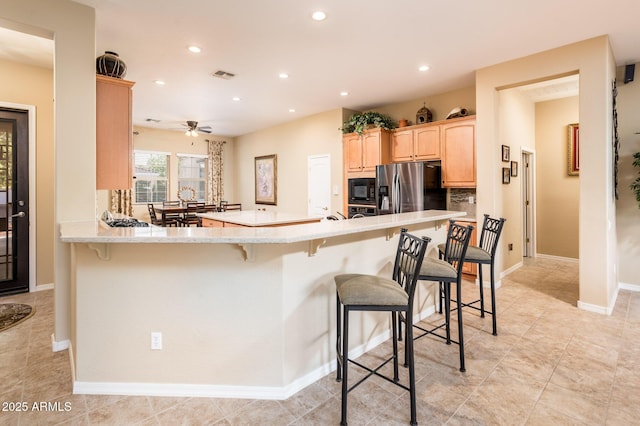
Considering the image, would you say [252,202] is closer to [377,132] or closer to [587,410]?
[377,132]

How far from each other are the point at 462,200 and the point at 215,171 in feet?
21.3

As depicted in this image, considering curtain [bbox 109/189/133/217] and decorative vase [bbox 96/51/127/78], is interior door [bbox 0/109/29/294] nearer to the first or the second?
decorative vase [bbox 96/51/127/78]

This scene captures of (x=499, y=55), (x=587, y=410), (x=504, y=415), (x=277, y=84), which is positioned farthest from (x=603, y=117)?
(x=277, y=84)

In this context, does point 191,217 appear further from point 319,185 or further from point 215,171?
point 319,185

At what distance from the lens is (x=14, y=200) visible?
4.06 meters

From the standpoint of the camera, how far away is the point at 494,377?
91.6 inches

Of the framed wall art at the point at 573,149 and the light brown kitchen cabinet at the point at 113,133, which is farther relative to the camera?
the framed wall art at the point at 573,149

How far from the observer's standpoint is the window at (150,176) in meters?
8.02

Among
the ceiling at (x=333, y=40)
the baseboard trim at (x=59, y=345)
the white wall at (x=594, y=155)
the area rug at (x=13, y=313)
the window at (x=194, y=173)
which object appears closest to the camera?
the baseboard trim at (x=59, y=345)

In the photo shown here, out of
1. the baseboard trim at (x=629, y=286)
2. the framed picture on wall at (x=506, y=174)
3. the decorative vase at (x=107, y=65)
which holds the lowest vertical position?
the baseboard trim at (x=629, y=286)

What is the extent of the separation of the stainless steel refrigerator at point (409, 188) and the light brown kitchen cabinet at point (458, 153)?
183mm

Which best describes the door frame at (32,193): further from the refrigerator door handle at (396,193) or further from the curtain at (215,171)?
the curtain at (215,171)

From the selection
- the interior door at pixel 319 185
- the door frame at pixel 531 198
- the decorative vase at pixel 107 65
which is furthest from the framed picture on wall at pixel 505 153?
the decorative vase at pixel 107 65

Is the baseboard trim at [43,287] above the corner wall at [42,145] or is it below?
below
